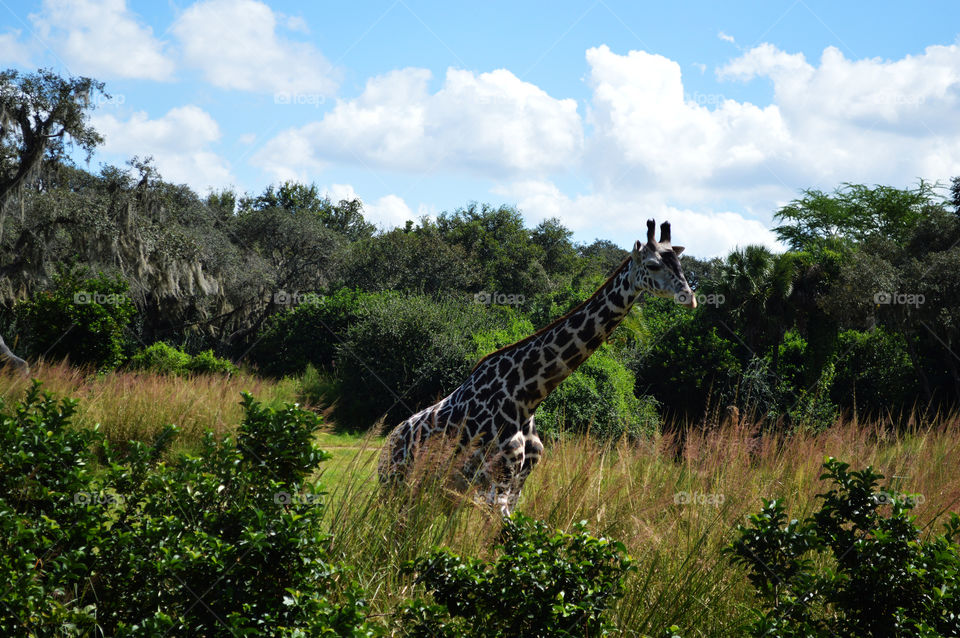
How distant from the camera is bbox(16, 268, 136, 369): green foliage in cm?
1481

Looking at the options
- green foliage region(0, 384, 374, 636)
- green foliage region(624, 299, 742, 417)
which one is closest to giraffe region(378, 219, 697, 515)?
green foliage region(0, 384, 374, 636)

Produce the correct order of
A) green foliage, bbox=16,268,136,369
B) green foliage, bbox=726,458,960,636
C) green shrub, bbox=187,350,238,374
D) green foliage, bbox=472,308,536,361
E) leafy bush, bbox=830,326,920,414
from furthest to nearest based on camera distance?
leafy bush, bbox=830,326,920,414 < green shrub, bbox=187,350,238,374 < green foliage, bbox=472,308,536,361 < green foliage, bbox=16,268,136,369 < green foliage, bbox=726,458,960,636

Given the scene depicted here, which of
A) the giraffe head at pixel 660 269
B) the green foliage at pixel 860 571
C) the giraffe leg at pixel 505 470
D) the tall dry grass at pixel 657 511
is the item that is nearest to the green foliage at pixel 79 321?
the tall dry grass at pixel 657 511

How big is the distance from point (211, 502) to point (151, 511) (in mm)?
296

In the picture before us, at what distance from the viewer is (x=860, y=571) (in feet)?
10.9

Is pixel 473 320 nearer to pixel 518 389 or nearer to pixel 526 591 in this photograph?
pixel 518 389

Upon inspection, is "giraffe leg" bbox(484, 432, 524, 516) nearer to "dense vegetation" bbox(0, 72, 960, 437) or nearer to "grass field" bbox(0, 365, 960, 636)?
"grass field" bbox(0, 365, 960, 636)

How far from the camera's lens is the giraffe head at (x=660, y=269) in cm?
473

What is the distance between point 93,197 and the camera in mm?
17672

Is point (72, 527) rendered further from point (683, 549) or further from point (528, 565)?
point (683, 549)

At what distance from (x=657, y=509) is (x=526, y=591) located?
2.18 m

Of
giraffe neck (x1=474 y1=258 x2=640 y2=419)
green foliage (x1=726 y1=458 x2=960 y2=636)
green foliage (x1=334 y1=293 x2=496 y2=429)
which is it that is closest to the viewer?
green foliage (x1=726 y1=458 x2=960 y2=636)

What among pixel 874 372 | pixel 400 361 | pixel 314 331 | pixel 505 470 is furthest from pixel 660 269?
pixel 314 331

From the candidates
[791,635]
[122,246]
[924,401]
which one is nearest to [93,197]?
[122,246]
